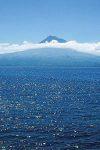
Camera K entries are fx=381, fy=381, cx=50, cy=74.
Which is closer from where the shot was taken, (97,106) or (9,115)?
(9,115)

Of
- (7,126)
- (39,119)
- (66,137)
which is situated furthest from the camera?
(39,119)

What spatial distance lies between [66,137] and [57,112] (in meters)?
29.1

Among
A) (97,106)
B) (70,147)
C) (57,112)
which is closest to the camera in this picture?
(70,147)

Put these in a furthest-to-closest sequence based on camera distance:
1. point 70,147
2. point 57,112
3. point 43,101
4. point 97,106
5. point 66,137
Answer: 1. point 43,101
2. point 97,106
3. point 57,112
4. point 66,137
5. point 70,147

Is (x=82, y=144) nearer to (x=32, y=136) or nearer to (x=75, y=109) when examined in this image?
(x=32, y=136)

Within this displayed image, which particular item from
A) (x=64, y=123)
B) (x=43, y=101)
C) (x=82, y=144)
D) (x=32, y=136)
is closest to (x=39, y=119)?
(x=64, y=123)

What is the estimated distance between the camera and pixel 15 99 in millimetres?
142625

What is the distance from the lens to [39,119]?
100875 mm

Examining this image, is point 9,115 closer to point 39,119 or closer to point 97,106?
point 39,119

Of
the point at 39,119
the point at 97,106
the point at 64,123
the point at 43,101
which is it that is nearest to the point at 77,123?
the point at 64,123

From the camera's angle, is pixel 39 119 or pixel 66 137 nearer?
pixel 66 137

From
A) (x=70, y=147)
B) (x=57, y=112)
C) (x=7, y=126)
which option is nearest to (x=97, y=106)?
(x=57, y=112)

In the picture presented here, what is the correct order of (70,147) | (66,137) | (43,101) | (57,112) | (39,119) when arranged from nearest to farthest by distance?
1. (70,147)
2. (66,137)
3. (39,119)
4. (57,112)
5. (43,101)

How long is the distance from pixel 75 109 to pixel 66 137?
1388 inches
